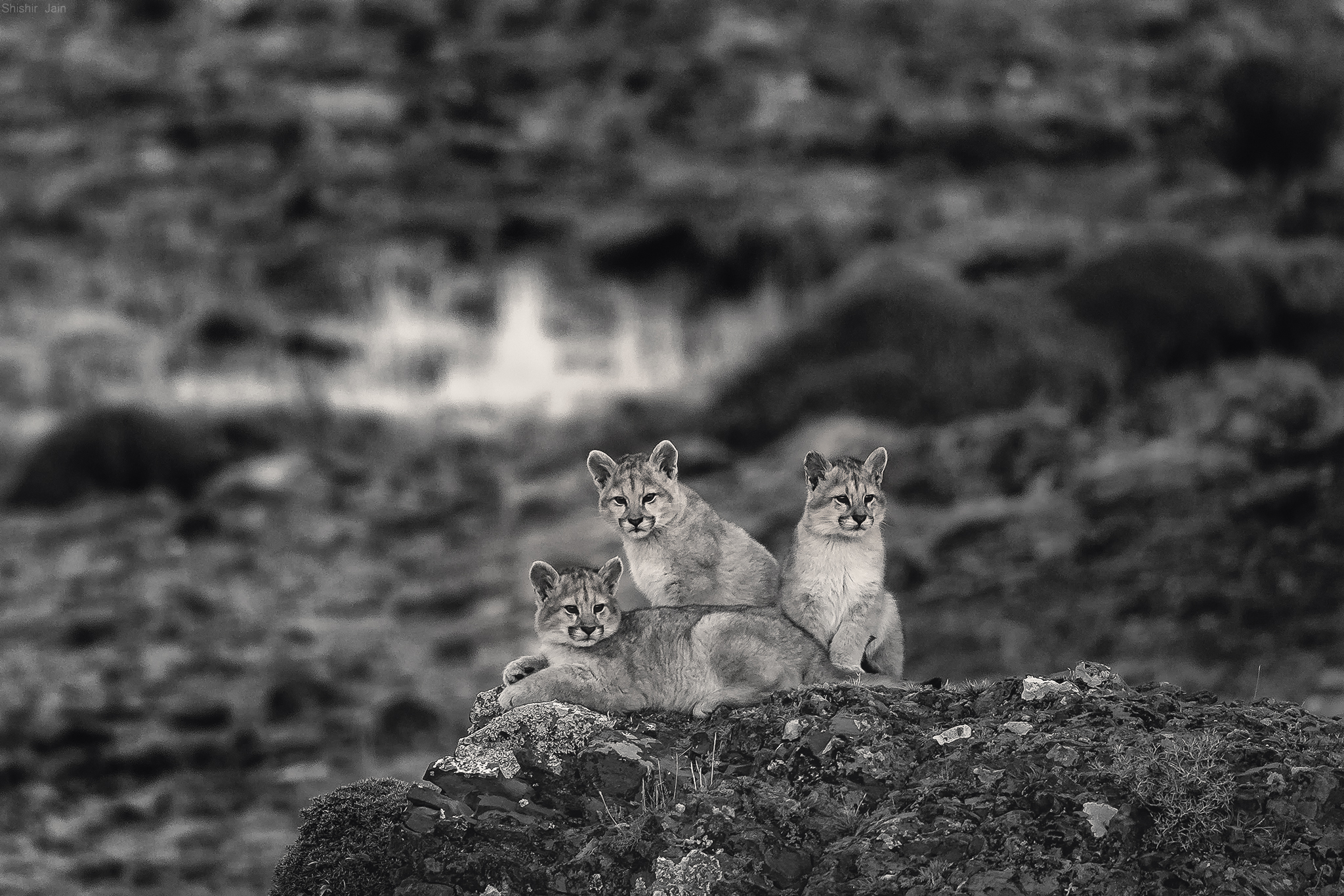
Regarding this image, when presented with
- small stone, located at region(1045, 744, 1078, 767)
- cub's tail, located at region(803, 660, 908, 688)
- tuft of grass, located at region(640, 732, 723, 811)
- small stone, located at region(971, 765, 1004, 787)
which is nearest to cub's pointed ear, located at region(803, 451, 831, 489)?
cub's tail, located at region(803, 660, 908, 688)

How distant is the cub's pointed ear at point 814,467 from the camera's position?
52.1 feet

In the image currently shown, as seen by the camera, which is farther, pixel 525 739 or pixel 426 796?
pixel 525 739

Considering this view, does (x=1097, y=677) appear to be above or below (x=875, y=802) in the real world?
above

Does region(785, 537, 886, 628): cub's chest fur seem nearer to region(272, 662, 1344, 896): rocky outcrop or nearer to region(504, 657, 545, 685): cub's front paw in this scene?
region(272, 662, 1344, 896): rocky outcrop

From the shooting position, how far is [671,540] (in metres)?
17.1

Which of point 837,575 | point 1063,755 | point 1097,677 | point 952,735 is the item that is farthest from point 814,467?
point 1063,755

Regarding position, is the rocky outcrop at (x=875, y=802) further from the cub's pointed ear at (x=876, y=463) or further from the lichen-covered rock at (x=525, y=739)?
the cub's pointed ear at (x=876, y=463)

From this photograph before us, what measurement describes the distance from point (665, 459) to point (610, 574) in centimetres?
153

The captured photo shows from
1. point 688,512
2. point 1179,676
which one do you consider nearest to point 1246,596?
point 1179,676

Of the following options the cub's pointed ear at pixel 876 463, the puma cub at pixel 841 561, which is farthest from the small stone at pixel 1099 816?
the cub's pointed ear at pixel 876 463

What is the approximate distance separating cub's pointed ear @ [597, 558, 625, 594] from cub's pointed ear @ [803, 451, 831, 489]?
6.49ft

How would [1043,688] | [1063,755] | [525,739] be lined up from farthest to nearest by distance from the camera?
[1043,688] → [525,739] → [1063,755]

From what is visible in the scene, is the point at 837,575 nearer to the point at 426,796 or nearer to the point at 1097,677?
the point at 1097,677

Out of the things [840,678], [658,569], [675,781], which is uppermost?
[658,569]
